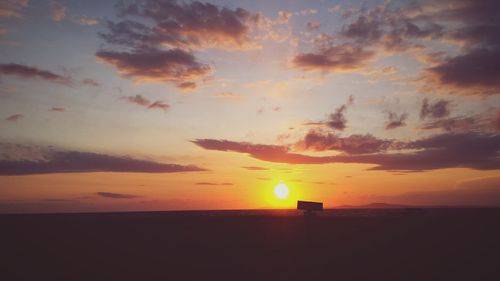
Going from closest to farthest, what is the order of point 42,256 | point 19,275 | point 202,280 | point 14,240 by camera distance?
point 202,280, point 19,275, point 42,256, point 14,240

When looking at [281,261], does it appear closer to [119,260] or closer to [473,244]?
[119,260]

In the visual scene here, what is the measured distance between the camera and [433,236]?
106 ft

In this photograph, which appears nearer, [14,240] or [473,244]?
[473,244]

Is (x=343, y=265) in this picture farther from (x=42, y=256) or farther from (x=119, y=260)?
(x=42, y=256)

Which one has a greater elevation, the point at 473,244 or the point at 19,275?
the point at 473,244

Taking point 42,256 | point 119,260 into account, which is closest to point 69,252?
point 42,256

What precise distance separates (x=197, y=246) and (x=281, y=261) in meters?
7.62

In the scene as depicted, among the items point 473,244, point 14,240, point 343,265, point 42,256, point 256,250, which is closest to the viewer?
point 343,265

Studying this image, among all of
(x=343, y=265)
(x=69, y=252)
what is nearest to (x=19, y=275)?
(x=69, y=252)

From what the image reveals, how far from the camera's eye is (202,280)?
56.2ft

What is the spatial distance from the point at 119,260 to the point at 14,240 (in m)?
14.8

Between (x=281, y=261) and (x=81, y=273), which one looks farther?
(x=281, y=261)

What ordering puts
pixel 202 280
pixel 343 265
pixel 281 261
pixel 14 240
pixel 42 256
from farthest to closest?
pixel 14 240 → pixel 42 256 → pixel 281 261 → pixel 343 265 → pixel 202 280

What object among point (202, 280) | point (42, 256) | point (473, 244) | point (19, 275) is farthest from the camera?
point (473, 244)
